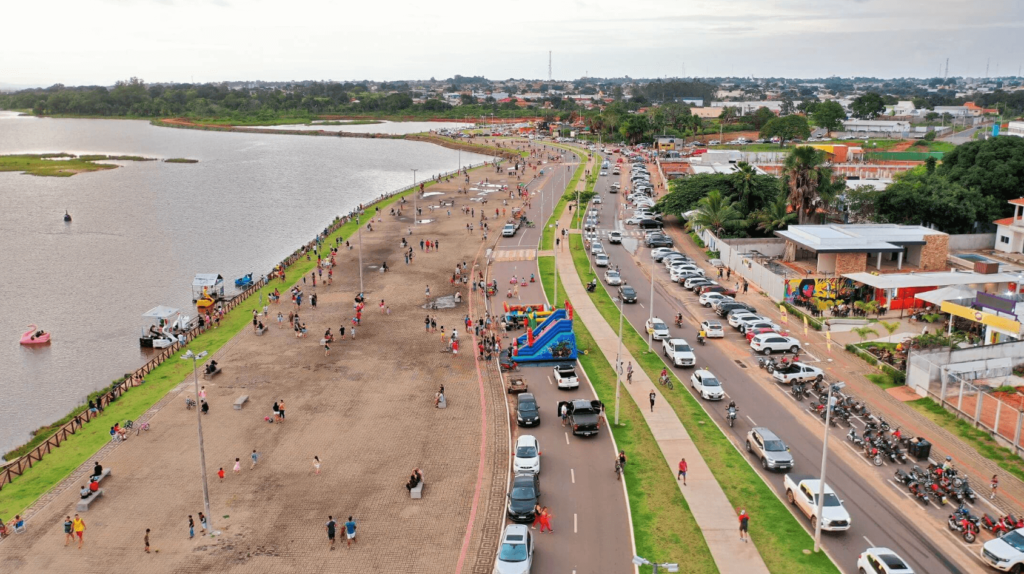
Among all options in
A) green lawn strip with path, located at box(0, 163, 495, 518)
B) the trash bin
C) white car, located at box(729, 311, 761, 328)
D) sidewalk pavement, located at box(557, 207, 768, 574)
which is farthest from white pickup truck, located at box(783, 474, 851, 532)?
green lawn strip with path, located at box(0, 163, 495, 518)

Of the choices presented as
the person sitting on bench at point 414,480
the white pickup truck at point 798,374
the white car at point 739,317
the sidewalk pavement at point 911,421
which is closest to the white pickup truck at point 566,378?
the white pickup truck at point 798,374

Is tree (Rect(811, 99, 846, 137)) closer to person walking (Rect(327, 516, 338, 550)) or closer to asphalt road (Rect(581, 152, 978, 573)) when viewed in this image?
asphalt road (Rect(581, 152, 978, 573))

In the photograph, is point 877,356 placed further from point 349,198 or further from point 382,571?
point 349,198

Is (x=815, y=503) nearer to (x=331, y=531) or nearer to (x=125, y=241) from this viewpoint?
(x=331, y=531)

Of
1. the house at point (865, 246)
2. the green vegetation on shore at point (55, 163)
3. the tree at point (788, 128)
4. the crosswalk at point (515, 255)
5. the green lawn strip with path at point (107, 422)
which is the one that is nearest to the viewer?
the green lawn strip with path at point (107, 422)

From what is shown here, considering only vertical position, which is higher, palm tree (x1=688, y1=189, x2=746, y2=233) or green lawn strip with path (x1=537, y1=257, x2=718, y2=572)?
palm tree (x1=688, y1=189, x2=746, y2=233)

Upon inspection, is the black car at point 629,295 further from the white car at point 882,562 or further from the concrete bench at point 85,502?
the concrete bench at point 85,502

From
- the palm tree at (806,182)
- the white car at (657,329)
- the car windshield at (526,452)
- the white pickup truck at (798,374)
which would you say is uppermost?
the palm tree at (806,182)
